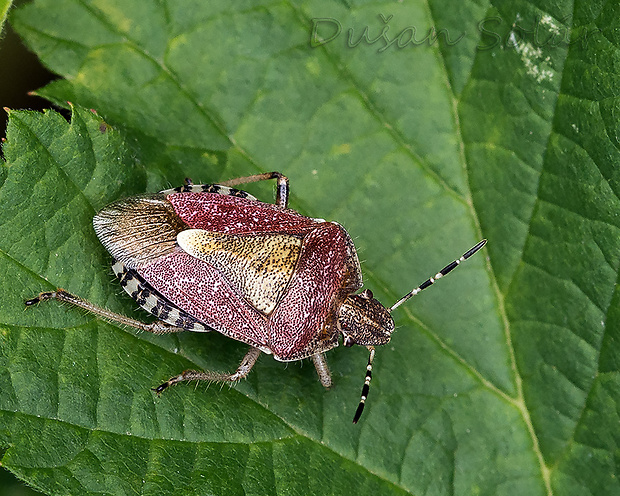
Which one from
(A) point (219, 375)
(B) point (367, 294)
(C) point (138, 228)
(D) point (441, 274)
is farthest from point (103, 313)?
(D) point (441, 274)

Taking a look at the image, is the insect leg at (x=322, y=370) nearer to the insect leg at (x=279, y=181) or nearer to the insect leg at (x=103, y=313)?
the insect leg at (x=103, y=313)

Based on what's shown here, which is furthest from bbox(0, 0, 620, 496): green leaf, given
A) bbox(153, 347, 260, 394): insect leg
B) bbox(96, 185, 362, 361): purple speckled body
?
bbox(96, 185, 362, 361): purple speckled body

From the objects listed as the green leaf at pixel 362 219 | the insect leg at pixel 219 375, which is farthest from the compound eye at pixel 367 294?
the insect leg at pixel 219 375

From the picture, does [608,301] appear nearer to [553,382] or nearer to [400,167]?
[553,382]

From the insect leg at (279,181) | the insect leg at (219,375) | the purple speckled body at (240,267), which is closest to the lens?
the insect leg at (219,375)

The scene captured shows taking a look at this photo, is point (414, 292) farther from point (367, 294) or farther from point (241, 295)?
point (241, 295)

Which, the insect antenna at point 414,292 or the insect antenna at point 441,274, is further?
the insect antenna at point 441,274

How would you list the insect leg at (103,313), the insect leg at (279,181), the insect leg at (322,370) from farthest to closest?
1. the insect leg at (279,181)
2. the insect leg at (322,370)
3. the insect leg at (103,313)
